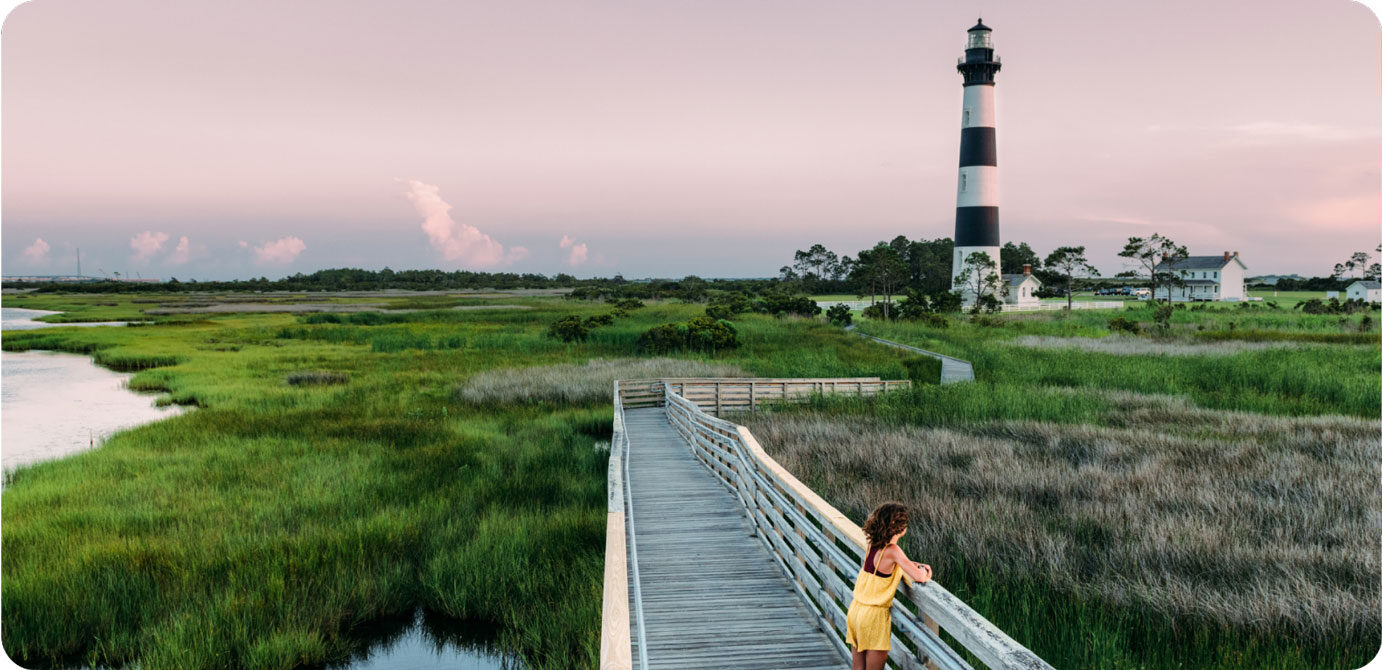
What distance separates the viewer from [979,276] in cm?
5703

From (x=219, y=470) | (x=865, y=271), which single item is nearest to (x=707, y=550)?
(x=219, y=470)

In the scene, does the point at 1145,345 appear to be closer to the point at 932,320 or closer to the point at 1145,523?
the point at 932,320

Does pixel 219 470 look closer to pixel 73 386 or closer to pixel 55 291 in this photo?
pixel 73 386

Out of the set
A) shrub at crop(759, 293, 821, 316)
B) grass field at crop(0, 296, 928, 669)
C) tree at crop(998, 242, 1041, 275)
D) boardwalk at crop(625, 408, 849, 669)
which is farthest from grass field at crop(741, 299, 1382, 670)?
tree at crop(998, 242, 1041, 275)

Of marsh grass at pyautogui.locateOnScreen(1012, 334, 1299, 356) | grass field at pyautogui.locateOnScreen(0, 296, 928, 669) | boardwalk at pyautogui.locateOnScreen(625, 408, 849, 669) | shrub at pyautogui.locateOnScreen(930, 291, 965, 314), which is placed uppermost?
shrub at pyautogui.locateOnScreen(930, 291, 965, 314)

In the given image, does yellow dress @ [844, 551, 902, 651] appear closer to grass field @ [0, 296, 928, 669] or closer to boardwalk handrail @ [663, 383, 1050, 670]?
boardwalk handrail @ [663, 383, 1050, 670]

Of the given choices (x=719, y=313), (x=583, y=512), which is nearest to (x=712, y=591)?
(x=583, y=512)

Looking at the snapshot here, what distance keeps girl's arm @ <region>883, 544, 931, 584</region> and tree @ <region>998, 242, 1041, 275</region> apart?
344ft

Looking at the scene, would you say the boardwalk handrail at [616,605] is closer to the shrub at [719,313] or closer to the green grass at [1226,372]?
the green grass at [1226,372]

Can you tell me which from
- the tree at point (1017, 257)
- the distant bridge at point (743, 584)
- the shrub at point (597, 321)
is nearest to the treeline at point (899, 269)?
the tree at point (1017, 257)

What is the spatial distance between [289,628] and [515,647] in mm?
2471

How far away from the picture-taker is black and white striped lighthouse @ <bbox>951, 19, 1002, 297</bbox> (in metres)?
53.8

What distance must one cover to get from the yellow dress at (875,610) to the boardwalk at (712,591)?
3.63 feet

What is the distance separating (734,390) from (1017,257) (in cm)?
9833
